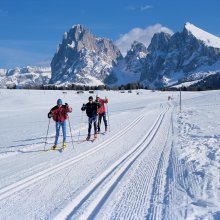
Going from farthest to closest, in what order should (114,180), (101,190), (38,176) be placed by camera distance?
(38,176) → (114,180) → (101,190)

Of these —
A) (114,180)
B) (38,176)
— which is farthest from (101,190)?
(38,176)

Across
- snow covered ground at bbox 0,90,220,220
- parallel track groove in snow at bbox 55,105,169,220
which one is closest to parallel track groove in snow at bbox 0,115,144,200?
snow covered ground at bbox 0,90,220,220

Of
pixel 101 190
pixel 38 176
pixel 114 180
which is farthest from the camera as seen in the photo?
pixel 38 176

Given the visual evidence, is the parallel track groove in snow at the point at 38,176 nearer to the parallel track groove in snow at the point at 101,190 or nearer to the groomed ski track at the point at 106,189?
the groomed ski track at the point at 106,189

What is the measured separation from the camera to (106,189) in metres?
9.11

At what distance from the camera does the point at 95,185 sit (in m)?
9.51

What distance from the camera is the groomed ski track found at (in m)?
7.50

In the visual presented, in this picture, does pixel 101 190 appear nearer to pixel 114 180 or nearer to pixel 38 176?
pixel 114 180

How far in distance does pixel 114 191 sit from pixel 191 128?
14.6 m

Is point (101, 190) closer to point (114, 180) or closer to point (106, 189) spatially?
point (106, 189)

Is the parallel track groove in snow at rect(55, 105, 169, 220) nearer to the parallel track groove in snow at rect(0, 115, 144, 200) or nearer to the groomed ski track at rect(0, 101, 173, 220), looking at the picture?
the groomed ski track at rect(0, 101, 173, 220)

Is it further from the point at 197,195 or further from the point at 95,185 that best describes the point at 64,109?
the point at 197,195

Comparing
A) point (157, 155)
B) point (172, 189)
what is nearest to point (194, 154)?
point (157, 155)

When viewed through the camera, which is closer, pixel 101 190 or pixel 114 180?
pixel 101 190
